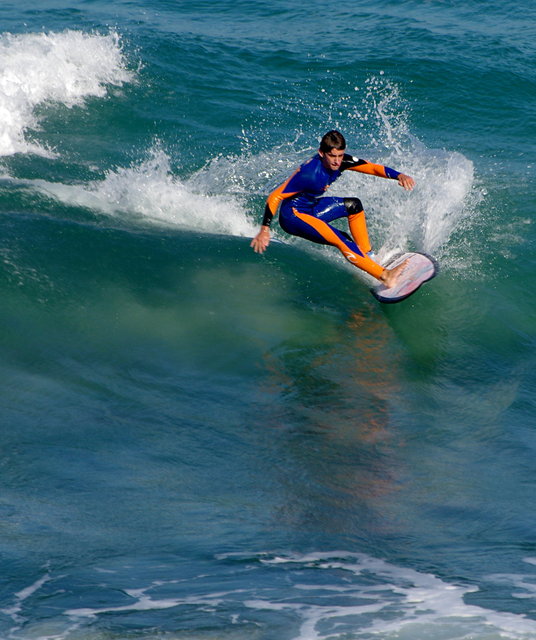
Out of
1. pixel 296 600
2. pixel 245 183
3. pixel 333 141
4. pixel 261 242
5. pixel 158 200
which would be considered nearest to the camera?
pixel 296 600

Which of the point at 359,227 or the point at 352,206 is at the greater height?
the point at 352,206

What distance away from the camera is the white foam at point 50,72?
13898 millimetres

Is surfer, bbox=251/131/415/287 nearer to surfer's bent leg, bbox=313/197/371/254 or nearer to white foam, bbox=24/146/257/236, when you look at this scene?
surfer's bent leg, bbox=313/197/371/254

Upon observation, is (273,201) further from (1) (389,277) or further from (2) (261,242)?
(1) (389,277)

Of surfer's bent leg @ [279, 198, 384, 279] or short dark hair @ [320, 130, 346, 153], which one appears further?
surfer's bent leg @ [279, 198, 384, 279]

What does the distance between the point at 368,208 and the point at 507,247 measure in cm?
193

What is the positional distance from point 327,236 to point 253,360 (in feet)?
5.68

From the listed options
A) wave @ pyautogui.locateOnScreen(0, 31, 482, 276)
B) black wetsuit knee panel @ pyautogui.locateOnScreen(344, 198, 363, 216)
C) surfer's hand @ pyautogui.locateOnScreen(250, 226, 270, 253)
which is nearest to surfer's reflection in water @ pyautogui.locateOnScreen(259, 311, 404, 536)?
surfer's hand @ pyautogui.locateOnScreen(250, 226, 270, 253)

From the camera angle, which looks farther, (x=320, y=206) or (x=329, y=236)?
(x=320, y=206)

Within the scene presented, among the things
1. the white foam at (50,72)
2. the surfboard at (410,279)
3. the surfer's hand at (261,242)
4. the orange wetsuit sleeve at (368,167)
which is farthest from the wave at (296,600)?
the white foam at (50,72)

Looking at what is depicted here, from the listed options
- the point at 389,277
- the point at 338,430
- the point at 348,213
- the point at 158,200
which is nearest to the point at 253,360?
the point at 338,430

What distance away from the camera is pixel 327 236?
863 cm

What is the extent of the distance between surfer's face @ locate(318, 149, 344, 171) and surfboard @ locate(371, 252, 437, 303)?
4.55 feet

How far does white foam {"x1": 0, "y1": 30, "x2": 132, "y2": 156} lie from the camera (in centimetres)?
1390
